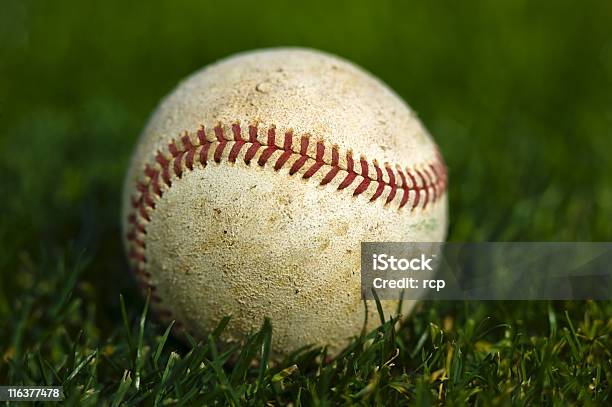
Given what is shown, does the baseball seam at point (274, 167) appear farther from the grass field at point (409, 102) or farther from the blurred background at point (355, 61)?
the blurred background at point (355, 61)

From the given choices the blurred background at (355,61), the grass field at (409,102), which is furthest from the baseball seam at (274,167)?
the blurred background at (355,61)

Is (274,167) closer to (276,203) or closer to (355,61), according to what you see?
(276,203)

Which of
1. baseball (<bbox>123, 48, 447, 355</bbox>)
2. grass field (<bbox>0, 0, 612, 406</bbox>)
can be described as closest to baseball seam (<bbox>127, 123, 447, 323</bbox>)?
baseball (<bbox>123, 48, 447, 355</bbox>)

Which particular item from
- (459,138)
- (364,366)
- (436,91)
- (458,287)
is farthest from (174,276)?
(436,91)

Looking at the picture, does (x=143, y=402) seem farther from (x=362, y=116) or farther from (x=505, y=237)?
(x=505, y=237)

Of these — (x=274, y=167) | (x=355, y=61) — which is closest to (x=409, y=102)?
(x=355, y=61)

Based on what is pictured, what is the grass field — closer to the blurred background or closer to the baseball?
the blurred background

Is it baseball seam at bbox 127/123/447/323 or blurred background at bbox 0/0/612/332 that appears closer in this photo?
baseball seam at bbox 127/123/447/323
